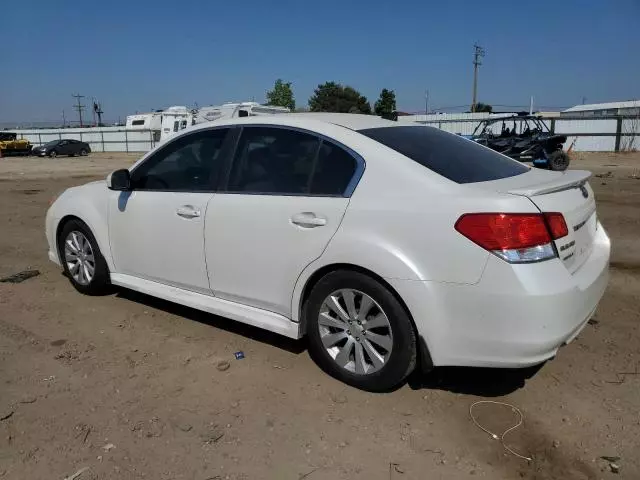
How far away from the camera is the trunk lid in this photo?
2928 mm

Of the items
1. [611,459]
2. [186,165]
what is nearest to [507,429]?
[611,459]

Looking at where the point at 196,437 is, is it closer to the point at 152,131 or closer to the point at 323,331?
the point at 323,331

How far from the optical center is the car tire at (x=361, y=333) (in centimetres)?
305

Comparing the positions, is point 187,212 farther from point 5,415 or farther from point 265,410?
point 5,415

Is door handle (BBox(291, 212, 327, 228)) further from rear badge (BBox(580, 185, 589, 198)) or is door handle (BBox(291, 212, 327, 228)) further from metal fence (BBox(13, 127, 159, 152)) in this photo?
metal fence (BBox(13, 127, 159, 152))

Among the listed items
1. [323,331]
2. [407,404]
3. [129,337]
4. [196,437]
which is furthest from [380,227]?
[129,337]

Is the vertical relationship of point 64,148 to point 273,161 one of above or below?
below

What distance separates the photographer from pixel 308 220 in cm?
332

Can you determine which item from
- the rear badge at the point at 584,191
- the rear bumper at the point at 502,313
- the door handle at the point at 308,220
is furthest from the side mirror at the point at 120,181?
the rear badge at the point at 584,191

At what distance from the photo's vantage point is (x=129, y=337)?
4.20m

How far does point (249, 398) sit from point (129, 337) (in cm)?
139

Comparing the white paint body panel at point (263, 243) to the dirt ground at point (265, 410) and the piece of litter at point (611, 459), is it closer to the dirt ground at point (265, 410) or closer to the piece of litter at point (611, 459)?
the dirt ground at point (265, 410)

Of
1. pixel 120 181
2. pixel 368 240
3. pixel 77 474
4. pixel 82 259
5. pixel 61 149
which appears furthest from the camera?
pixel 61 149

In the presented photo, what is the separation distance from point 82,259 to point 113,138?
47144 mm
